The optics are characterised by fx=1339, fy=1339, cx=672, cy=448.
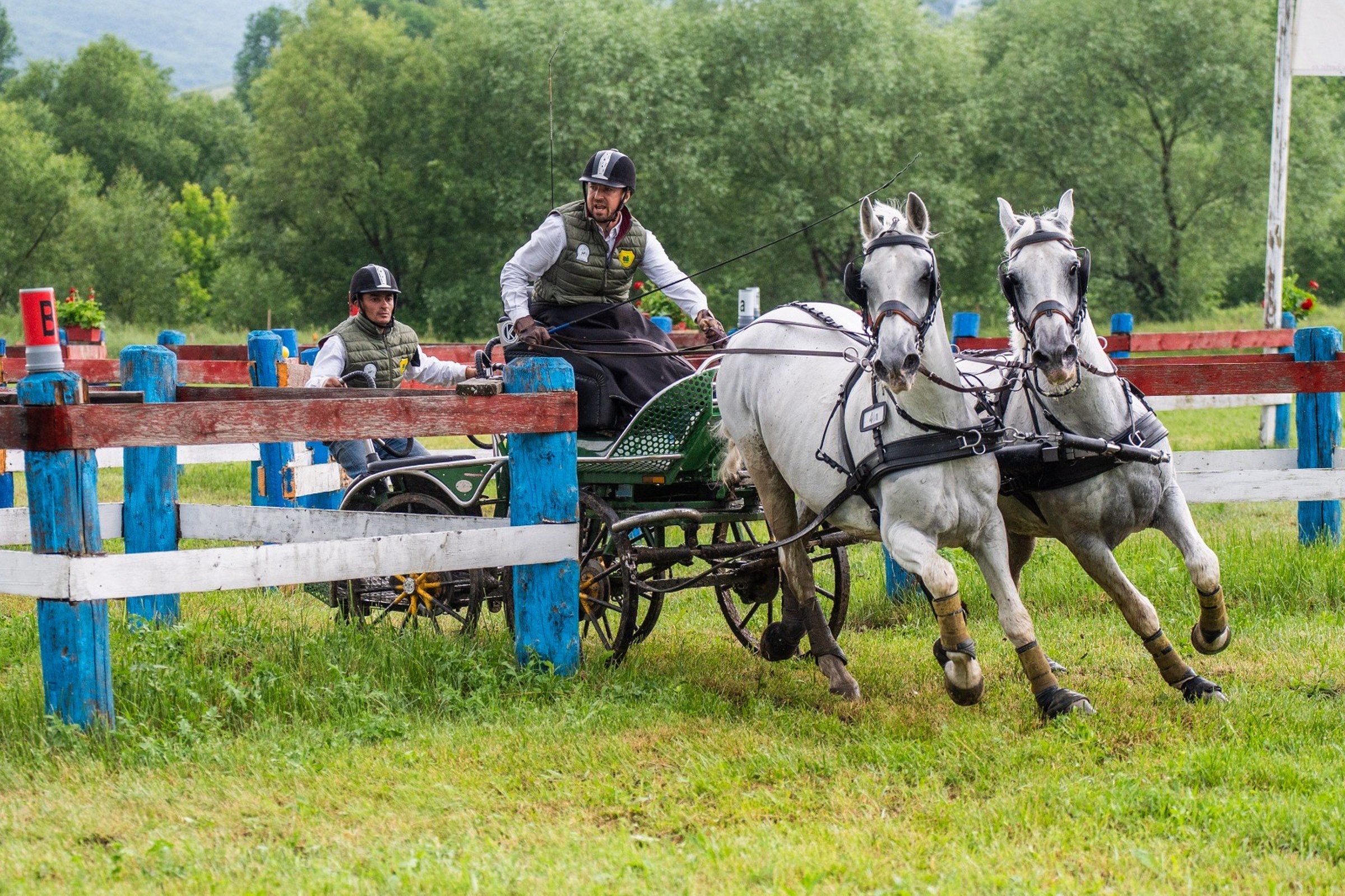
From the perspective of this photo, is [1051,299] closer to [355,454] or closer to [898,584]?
[898,584]

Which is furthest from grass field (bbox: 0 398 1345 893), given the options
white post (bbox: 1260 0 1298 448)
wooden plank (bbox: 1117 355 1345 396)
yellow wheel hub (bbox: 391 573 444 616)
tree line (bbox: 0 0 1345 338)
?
tree line (bbox: 0 0 1345 338)

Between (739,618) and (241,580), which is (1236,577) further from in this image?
(241,580)

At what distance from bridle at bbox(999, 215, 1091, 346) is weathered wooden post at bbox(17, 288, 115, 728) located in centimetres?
325

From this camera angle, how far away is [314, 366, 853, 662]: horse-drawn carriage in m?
6.21

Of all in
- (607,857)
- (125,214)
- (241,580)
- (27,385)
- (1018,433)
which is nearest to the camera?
(607,857)

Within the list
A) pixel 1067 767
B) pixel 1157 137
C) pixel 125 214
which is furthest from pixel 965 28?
pixel 1067 767

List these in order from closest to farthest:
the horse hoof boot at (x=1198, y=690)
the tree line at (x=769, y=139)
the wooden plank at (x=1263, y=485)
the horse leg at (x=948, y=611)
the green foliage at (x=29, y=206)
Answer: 1. the horse leg at (x=948, y=611)
2. the horse hoof boot at (x=1198, y=690)
3. the wooden plank at (x=1263, y=485)
4. the tree line at (x=769, y=139)
5. the green foliage at (x=29, y=206)

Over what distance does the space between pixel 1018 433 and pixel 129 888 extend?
3.39 metres

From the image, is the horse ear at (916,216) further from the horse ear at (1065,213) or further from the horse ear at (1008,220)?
the horse ear at (1065,213)

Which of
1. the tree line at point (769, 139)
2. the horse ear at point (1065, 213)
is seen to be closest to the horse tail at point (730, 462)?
the horse ear at point (1065, 213)

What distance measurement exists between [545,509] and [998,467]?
73.6 inches

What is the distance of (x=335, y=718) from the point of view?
4.99 m

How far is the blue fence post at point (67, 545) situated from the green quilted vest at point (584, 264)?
2.70 meters

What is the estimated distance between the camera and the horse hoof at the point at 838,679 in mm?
5680
